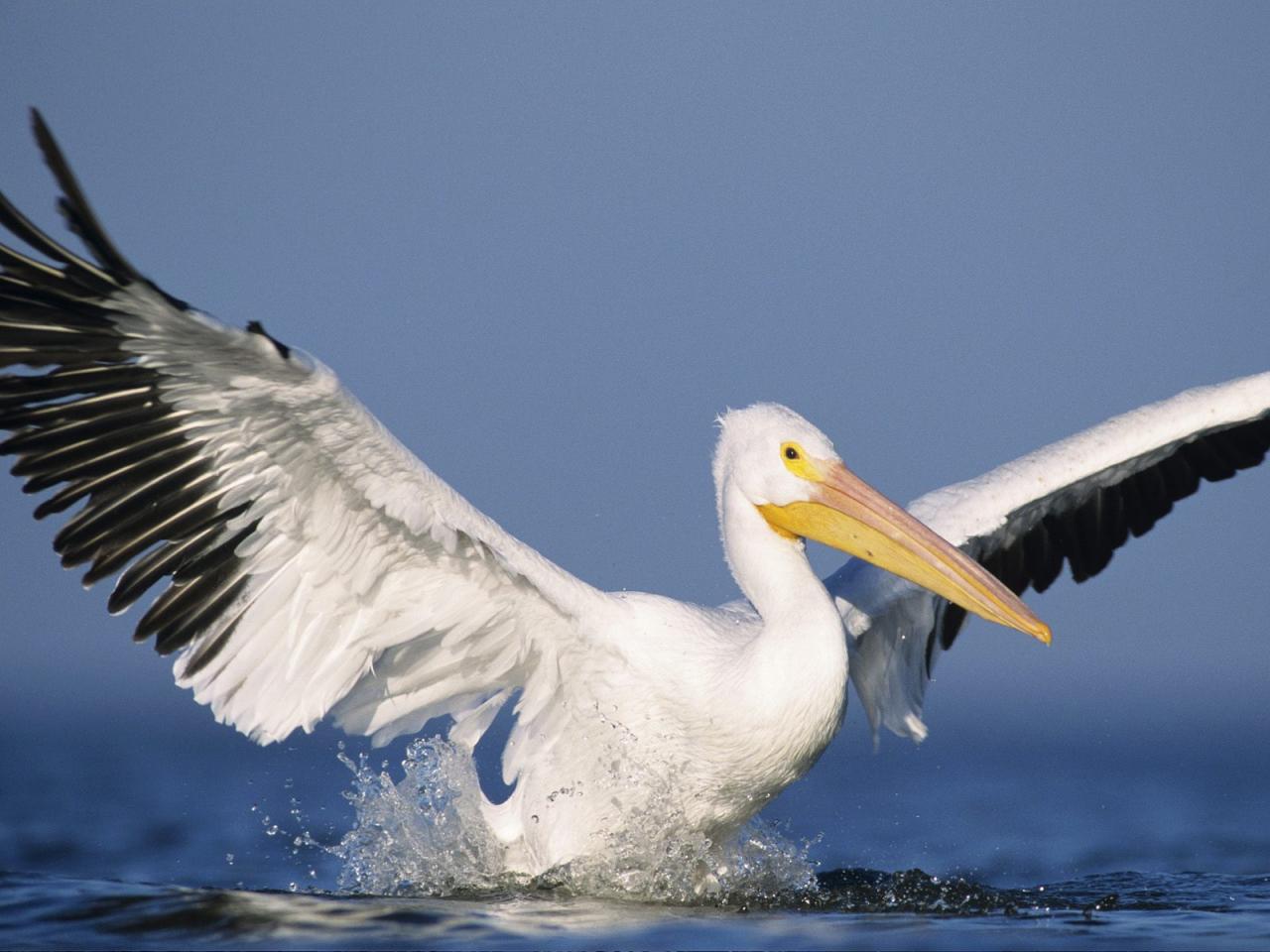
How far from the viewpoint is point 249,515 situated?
22.1 ft

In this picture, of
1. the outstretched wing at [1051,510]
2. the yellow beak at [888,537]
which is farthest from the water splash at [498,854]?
the yellow beak at [888,537]

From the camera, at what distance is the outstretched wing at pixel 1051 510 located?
327 inches

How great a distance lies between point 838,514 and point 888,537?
23 centimetres

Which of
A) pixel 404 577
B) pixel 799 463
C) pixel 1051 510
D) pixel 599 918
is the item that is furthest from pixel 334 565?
pixel 1051 510

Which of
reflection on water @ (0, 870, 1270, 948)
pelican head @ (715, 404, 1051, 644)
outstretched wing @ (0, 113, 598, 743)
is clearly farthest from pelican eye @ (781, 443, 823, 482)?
reflection on water @ (0, 870, 1270, 948)

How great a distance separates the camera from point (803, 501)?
7.28m

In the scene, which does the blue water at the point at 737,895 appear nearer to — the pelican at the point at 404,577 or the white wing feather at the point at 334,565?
the pelican at the point at 404,577

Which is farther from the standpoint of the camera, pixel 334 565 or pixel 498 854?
pixel 498 854

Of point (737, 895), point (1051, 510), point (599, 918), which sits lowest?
point (599, 918)

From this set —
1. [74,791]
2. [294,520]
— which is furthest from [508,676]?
[74,791]

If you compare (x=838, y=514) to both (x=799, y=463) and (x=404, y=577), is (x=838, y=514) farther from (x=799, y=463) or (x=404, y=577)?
(x=404, y=577)

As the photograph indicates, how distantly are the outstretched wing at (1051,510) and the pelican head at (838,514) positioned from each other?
2.93 feet

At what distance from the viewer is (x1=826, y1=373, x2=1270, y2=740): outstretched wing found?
27.3 ft

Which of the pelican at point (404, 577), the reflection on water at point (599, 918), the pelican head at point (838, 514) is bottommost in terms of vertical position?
the reflection on water at point (599, 918)
